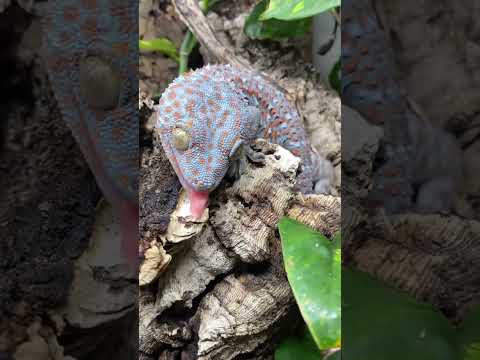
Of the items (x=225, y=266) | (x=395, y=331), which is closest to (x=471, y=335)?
(x=395, y=331)

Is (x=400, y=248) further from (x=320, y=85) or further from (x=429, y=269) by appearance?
(x=320, y=85)

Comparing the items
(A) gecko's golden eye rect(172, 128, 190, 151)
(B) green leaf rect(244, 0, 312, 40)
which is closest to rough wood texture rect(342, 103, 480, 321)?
(A) gecko's golden eye rect(172, 128, 190, 151)

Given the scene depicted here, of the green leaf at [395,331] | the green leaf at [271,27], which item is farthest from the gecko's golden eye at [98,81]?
the green leaf at [271,27]

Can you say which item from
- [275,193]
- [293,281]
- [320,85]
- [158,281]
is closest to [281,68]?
[320,85]

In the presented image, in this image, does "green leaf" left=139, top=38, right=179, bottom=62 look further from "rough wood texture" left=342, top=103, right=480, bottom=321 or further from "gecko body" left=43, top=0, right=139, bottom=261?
"rough wood texture" left=342, top=103, right=480, bottom=321

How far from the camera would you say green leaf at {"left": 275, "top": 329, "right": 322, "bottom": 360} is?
2.13 feet

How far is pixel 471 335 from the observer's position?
45 cm

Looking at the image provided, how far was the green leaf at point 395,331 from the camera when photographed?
0.44m

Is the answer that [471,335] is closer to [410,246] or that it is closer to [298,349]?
[410,246]

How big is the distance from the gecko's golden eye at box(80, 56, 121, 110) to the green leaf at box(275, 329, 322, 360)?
48cm

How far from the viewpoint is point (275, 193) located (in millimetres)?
735

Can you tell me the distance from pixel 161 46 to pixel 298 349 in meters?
0.92

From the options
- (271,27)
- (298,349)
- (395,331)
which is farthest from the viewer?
(271,27)

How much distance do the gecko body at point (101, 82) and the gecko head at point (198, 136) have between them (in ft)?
0.69
